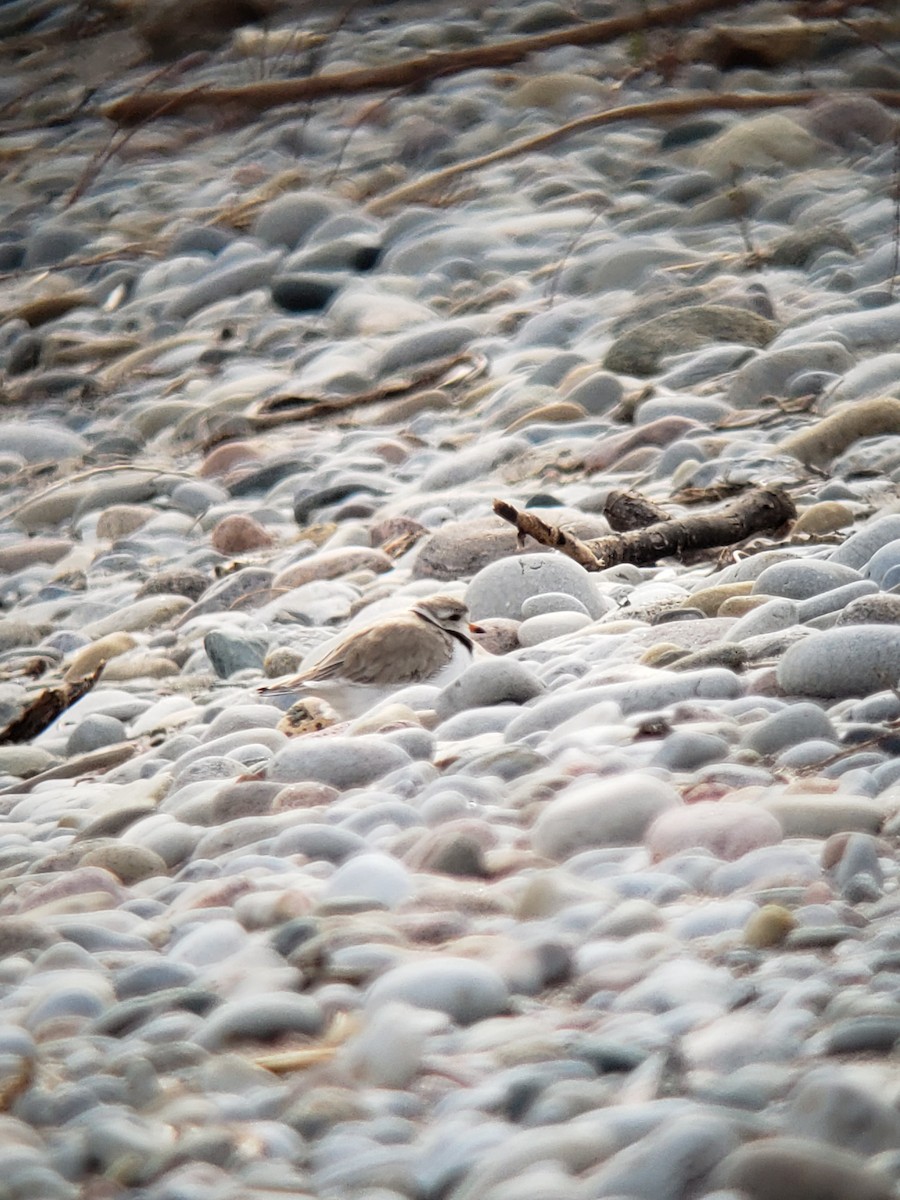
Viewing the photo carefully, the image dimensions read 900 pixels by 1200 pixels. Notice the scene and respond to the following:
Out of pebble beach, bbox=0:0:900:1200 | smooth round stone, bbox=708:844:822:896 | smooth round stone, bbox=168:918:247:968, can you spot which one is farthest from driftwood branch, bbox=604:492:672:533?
smooth round stone, bbox=168:918:247:968

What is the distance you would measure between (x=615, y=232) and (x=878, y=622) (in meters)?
4.69

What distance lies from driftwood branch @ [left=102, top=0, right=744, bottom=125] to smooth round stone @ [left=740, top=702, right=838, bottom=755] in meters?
1.69

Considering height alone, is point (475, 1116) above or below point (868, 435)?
above

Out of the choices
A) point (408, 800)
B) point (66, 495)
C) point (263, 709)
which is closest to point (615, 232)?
point (66, 495)

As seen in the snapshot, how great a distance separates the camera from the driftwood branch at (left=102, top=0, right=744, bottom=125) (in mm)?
3703

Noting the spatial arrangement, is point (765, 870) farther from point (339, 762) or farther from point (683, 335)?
point (683, 335)

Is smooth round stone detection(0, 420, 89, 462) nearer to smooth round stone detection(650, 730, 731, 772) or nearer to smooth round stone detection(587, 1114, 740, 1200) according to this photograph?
smooth round stone detection(650, 730, 731, 772)

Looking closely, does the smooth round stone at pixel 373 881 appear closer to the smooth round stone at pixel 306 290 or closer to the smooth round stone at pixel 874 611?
the smooth round stone at pixel 874 611

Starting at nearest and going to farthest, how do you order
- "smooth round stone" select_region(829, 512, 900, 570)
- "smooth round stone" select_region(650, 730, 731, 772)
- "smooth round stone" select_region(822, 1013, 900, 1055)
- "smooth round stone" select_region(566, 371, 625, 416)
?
"smooth round stone" select_region(822, 1013, 900, 1055)
"smooth round stone" select_region(650, 730, 731, 772)
"smooth round stone" select_region(829, 512, 900, 570)
"smooth round stone" select_region(566, 371, 625, 416)

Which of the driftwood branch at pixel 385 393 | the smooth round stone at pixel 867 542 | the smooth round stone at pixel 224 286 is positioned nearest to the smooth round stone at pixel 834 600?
the smooth round stone at pixel 867 542

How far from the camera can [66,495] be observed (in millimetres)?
6281

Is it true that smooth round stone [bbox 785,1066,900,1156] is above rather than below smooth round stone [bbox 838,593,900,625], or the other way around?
above

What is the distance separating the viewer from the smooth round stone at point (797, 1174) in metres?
1.37

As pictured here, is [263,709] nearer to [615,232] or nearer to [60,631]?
[60,631]
